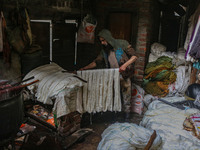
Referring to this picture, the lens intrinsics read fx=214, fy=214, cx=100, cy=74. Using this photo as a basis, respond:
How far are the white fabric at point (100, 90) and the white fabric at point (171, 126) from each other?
0.74 meters

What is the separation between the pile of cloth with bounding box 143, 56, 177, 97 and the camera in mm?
5352

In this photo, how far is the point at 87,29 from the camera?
531 centimetres

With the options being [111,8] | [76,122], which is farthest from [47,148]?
[111,8]

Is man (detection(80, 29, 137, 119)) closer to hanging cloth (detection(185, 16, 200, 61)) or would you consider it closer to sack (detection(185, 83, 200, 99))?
hanging cloth (detection(185, 16, 200, 61))

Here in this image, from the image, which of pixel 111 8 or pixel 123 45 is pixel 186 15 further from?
pixel 123 45

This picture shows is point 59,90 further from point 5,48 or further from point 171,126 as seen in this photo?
point 171,126

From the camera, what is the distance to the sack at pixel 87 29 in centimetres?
527

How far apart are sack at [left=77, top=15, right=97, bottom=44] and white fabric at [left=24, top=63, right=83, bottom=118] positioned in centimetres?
174

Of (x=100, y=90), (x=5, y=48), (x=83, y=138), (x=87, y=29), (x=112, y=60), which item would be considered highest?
(x=87, y=29)

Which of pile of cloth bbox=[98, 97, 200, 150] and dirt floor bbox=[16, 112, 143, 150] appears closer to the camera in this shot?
pile of cloth bbox=[98, 97, 200, 150]

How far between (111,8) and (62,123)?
3393 millimetres

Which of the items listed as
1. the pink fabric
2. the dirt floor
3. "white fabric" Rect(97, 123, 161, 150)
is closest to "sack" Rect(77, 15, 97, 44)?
the pink fabric

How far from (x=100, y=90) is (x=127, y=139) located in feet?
3.99

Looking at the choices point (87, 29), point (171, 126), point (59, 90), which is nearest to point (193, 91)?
point (171, 126)
